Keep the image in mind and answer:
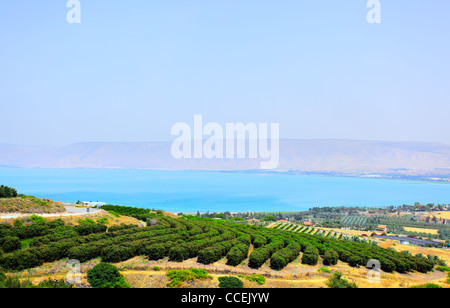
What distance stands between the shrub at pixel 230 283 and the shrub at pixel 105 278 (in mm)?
4479

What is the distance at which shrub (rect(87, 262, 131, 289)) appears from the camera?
14789 millimetres

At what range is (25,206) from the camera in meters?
26.9

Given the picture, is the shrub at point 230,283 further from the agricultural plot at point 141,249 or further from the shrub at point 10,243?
the shrub at point 10,243

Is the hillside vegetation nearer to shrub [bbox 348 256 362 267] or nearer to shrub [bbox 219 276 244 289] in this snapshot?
shrub [bbox 219 276 244 289]

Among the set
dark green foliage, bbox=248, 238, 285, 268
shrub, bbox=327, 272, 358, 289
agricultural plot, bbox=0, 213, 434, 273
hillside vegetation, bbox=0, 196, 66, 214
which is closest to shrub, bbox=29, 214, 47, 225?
agricultural plot, bbox=0, 213, 434, 273

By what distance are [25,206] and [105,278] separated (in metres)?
16.5

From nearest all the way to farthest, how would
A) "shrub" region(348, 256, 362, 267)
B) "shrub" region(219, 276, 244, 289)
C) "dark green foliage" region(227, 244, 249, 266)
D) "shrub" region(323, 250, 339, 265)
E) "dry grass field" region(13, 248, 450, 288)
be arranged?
"shrub" region(219, 276, 244, 289), "dry grass field" region(13, 248, 450, 288), "dark green foliage" region(227, 244, 249, 266), "shrub" region(323, 250, 339, 265), "shrub" region(348, 256, 362, 267)

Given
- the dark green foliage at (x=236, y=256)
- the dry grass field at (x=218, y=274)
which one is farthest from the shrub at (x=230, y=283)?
the dark green foliage at (x=236, y=256)

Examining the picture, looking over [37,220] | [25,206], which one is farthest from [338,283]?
[25,206]

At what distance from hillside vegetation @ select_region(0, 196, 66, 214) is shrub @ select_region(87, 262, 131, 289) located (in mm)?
14811

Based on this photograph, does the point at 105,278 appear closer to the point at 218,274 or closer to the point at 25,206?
the point at 218,274

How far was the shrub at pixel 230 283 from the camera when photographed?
15.3m
